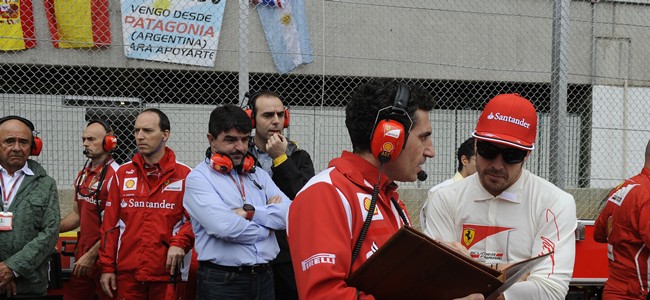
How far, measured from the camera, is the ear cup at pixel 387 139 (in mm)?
2197

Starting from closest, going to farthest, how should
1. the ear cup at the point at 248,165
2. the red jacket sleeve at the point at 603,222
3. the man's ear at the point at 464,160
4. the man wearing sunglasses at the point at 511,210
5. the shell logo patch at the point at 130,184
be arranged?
the man wearing sunglasses at the point at 511,210 < the ear cup at the point at 248,165 < the shell logo patch at the point at 130,184 < the red jacket sleeve at the point at 603,222 < the man's ear at the point at 464,160

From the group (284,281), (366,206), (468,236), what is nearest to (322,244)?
(366,206)

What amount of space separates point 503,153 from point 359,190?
38.3 inches

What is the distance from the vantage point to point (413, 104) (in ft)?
7.77

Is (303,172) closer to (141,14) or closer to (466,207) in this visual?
(466,207)

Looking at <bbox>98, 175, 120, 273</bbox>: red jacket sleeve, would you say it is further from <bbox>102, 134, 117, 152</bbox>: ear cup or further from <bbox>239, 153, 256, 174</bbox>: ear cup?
<bbox>239, 153, 256, 174</bbox>: ear cup

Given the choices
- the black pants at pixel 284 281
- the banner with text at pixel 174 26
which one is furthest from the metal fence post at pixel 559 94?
the banner with text at pixel 174 26

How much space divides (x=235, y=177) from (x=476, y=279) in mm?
2633

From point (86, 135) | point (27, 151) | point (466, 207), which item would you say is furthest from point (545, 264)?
point (86, 135)

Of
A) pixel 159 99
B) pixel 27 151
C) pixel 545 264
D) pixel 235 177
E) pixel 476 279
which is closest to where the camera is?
pixel 476 279

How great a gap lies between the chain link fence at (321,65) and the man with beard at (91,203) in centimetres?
39

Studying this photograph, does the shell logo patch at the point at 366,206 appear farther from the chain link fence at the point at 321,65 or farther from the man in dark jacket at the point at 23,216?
the man in dark jacket at the point at 23,216

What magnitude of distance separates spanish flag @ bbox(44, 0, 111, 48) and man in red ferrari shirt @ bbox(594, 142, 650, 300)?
18.0ft

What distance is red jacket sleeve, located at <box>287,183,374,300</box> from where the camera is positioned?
2.03 meters
